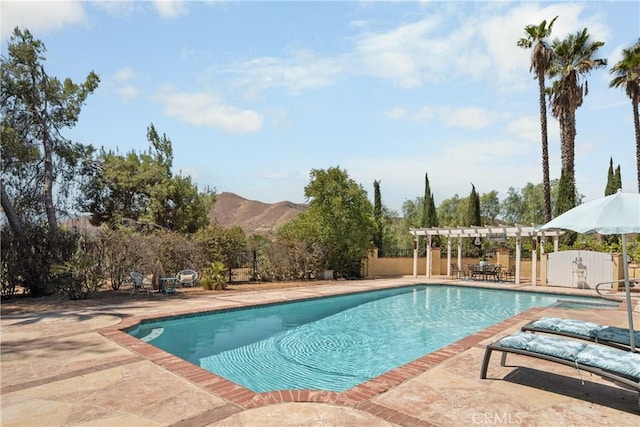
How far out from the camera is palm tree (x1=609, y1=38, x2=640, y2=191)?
20.8m

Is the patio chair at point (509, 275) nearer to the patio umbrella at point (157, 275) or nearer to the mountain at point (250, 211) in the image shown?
the patio umbrella at point (157, 275)

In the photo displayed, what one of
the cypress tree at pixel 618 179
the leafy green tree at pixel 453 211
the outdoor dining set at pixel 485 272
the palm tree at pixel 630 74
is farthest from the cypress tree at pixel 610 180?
the outdoor dining set at pixel 485 272

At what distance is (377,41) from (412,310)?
800 centimetres

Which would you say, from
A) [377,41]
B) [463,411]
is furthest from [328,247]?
[463,411]

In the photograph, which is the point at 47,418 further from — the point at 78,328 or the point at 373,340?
the point at 373,340

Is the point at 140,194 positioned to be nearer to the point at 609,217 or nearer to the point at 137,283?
the point at 137,283

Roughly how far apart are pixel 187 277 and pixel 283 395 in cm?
1123

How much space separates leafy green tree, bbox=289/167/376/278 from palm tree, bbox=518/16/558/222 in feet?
33.1

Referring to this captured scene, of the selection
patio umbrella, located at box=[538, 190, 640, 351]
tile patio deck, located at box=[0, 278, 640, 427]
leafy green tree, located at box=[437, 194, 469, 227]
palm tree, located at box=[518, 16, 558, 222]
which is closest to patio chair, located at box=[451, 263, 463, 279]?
palm tree, located at box=[518, 16, 558, 222]

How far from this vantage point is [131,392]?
4230mm

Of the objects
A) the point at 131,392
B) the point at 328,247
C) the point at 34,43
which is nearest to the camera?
the point at 131,392

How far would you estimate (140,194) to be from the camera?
76.0ft

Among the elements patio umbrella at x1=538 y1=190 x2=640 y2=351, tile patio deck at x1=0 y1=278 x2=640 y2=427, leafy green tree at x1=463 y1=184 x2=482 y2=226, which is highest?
leafy green tree at x1=463 y1=184 x2=482 y2=226

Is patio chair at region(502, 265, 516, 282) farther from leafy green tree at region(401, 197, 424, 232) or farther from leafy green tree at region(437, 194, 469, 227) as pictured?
leafy green tree at region(401, 197, 424, 232)
